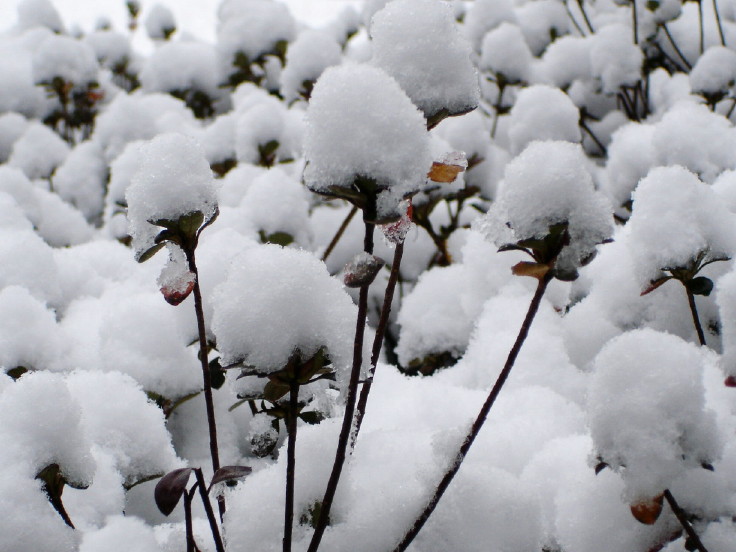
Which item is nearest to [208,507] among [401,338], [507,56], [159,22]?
[401,338]

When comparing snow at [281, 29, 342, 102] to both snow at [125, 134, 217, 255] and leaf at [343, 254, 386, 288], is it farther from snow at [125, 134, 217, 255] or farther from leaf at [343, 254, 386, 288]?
leaf at [343, 254, 386, 288]

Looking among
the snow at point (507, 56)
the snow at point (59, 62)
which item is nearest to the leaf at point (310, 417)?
the snow at point (507, 56)

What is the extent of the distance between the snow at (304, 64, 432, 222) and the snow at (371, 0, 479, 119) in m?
0.06

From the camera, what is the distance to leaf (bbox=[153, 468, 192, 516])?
59cm

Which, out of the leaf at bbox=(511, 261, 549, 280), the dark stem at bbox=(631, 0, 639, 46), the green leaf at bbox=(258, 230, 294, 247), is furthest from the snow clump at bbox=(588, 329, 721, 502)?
the dark stem at bbox=(631, 0, 639, 46)

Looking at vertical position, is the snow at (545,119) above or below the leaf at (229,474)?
above

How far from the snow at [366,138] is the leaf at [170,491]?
0.99 ft

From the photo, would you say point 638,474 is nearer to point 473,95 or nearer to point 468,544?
point 468,544

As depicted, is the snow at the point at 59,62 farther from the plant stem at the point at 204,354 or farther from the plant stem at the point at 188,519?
the plant stem at the point at 188,519

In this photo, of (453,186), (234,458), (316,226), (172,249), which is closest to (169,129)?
(316,226)

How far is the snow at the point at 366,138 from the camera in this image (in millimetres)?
486

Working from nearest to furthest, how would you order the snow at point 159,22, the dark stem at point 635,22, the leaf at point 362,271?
the leaf at point 362,271, the dark stem at point 635,22, the snow at point 159,22

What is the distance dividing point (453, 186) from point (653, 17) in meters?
1.07

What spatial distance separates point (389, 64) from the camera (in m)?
0.60
